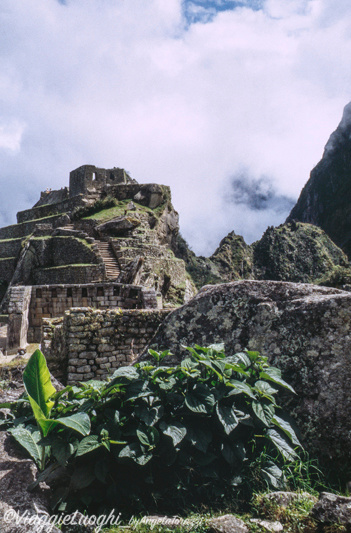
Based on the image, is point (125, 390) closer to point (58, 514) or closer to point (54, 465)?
point (54, 465)

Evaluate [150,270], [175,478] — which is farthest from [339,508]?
[150,270]

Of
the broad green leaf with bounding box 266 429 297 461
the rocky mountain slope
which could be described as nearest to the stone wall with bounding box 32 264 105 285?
the broad green leaf with bounding box 266 429 297 461

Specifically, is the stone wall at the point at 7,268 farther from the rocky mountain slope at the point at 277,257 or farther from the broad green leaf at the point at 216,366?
the broad green leaf at the point at 216,366

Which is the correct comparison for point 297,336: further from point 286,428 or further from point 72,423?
point 72,423

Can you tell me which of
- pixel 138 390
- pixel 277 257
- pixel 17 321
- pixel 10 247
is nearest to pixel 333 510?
pixel 138 390

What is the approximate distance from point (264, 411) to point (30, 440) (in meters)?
1.52

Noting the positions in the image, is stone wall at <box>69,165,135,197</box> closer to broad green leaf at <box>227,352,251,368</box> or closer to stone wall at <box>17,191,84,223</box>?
stone wall at <box>17,191,84,223</box>

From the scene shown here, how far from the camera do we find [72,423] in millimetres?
2088

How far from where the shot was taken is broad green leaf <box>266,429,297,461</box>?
2.38 m

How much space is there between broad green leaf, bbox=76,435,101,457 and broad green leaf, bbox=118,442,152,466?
15cm

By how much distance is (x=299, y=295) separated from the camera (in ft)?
11.3

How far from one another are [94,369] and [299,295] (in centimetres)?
330

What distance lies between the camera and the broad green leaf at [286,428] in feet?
8.05

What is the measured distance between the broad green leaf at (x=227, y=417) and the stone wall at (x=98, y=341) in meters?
3.19
